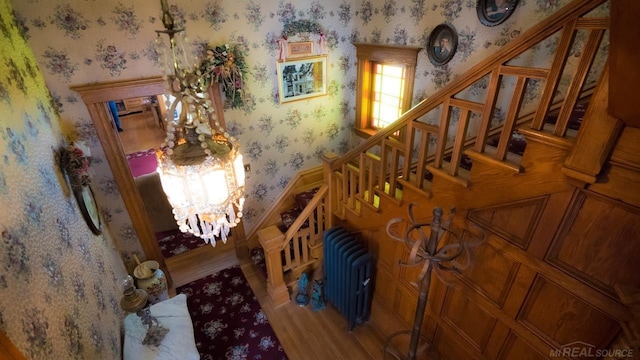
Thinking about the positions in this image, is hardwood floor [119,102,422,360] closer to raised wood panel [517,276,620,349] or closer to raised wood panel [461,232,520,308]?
raised wood panel [461,232,520,308]

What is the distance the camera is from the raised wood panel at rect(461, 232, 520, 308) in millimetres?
1729

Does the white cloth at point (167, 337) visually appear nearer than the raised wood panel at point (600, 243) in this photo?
No

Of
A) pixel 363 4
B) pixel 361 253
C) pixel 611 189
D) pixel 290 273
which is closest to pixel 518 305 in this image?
pixel 611 189

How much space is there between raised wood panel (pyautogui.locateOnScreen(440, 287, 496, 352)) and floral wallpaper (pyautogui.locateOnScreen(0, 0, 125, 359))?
2.28 m

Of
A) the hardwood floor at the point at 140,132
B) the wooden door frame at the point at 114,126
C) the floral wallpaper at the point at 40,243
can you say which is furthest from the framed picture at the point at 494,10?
the hardwood floor at the point at 140,132

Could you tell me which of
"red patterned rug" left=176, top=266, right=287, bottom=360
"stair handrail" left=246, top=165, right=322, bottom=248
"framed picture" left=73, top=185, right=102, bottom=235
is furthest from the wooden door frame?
"stair handrail" left=246, top=165, right=322, bottom=248

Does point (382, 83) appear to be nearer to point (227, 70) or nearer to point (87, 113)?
point (227, 70)

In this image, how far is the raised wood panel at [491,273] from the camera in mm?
1729

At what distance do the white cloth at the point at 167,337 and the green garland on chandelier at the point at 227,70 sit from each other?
195 cm

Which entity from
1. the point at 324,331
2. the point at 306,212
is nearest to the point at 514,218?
the point at 306,212

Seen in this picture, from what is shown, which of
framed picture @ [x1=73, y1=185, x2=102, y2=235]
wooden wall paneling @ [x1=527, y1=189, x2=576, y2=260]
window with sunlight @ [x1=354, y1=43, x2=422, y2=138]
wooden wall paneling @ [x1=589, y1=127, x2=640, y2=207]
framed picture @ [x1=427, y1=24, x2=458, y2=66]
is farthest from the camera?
window with sunlight @ [x1=354, y1=43, x2=422, y2=138]

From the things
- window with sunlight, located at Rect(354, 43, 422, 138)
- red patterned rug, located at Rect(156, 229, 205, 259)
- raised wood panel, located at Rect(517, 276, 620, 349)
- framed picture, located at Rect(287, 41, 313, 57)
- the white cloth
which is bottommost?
red patterned rug, located at Rect(156, 229, 205, 259)

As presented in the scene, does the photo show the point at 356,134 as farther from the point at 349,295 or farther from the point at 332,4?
the point at 349,295

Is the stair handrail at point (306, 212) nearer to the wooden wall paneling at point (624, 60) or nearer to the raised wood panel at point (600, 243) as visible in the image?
the raised wood panel at point (600, 243)
